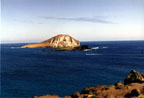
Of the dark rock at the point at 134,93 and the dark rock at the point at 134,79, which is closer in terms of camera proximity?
the dark rock at the point at 134,93

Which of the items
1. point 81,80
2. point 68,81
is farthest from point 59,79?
point 81,80

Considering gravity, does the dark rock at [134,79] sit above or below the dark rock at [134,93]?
below

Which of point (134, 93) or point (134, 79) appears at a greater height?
point (134, 93)

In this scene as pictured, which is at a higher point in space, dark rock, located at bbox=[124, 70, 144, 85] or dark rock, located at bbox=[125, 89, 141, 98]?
dark rock, located at bbox=[125, 89, 141, 98]

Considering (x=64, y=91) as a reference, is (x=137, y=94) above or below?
above

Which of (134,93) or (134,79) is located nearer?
(134,93)

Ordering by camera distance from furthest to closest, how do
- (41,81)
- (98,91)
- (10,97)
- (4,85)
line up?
(41,81) → (4,85) → (10,97) → (98,91)

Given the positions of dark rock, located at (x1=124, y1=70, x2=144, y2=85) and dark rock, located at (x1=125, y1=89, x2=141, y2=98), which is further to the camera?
dark rock, located at (x1=124, y1=70, x2=144, y2=85)

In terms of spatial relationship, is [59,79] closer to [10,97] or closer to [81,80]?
[81,80]

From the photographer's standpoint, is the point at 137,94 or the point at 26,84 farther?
the point at 26,84

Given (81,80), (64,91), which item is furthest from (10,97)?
(81,80)

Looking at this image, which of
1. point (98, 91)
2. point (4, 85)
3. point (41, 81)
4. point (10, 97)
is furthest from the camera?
point (41, 81)

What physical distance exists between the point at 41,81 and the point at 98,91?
71.6 ft

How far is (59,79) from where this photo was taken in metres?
50.2
